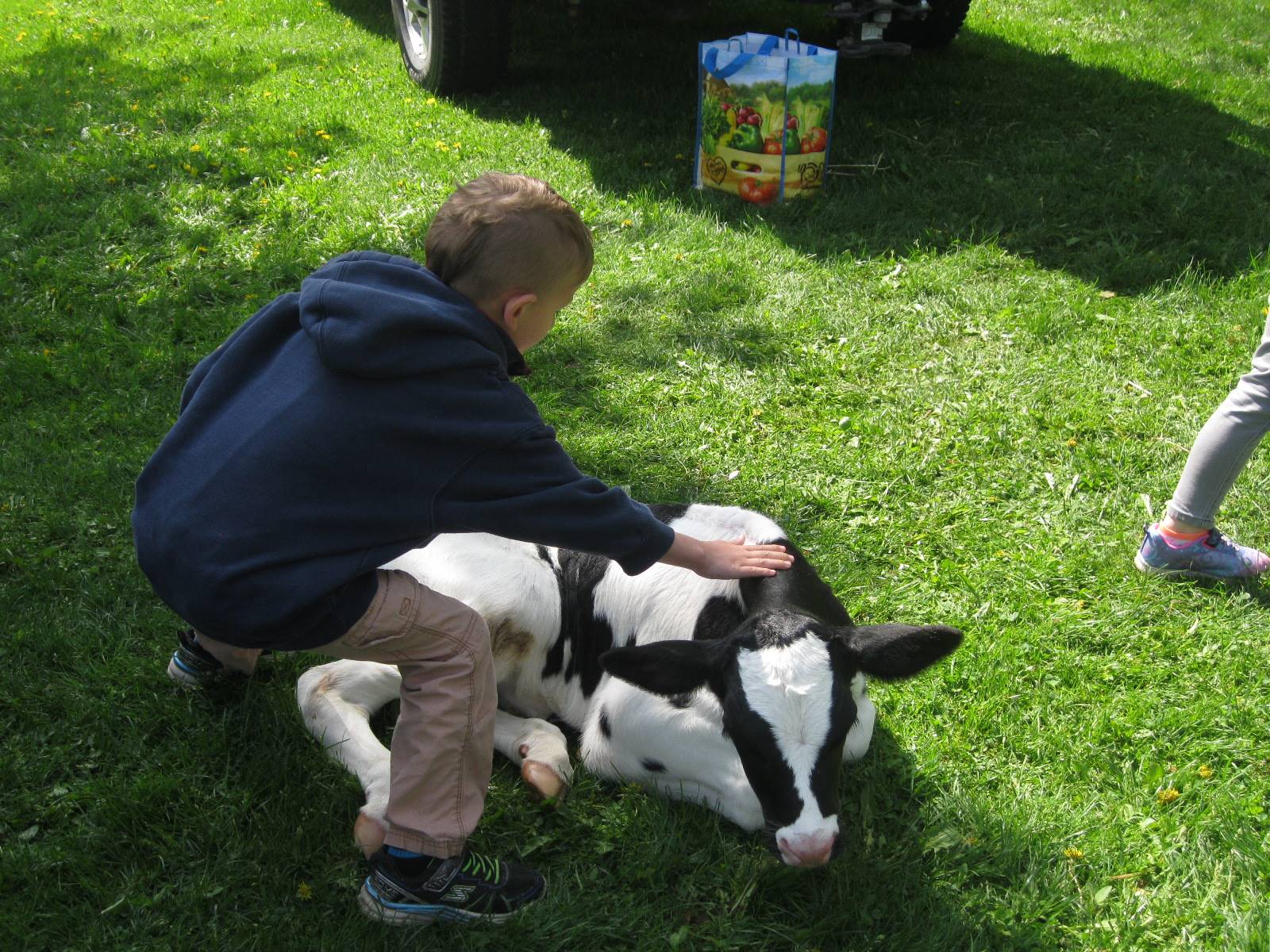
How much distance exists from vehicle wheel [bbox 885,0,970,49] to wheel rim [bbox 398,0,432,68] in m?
3.40

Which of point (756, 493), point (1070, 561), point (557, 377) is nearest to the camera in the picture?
point (1070, 561)

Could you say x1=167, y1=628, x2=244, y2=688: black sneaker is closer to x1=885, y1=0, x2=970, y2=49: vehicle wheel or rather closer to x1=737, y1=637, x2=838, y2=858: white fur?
x1=737, y1=637, x2=838, y2=858: white fur

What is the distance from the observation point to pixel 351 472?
82.5 inches

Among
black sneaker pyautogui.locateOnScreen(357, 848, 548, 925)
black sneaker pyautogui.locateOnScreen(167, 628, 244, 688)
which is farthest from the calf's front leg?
black sneaker pyautogui.locateOnScreen(167, 628, 244, 688)

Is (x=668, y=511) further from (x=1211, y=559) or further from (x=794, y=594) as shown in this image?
(x=1211, y=559)

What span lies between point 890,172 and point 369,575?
4.86 meters

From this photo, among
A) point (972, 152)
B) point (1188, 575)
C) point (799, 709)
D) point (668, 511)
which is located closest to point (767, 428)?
point (668, 511)

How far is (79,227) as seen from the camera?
5656 mm

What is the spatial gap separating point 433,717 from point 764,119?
4.29 metres

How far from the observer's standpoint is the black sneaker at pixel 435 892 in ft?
7.63

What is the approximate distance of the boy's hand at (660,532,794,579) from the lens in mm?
2324

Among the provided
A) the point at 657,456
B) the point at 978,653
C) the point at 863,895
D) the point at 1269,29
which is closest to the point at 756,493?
the point at 657,456

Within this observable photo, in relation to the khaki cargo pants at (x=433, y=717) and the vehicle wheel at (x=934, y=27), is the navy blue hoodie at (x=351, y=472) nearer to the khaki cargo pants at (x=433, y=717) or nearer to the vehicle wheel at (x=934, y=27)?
the khaki cargo pants at (x=433, y=717)

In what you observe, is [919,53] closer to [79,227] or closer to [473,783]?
[79,227]
